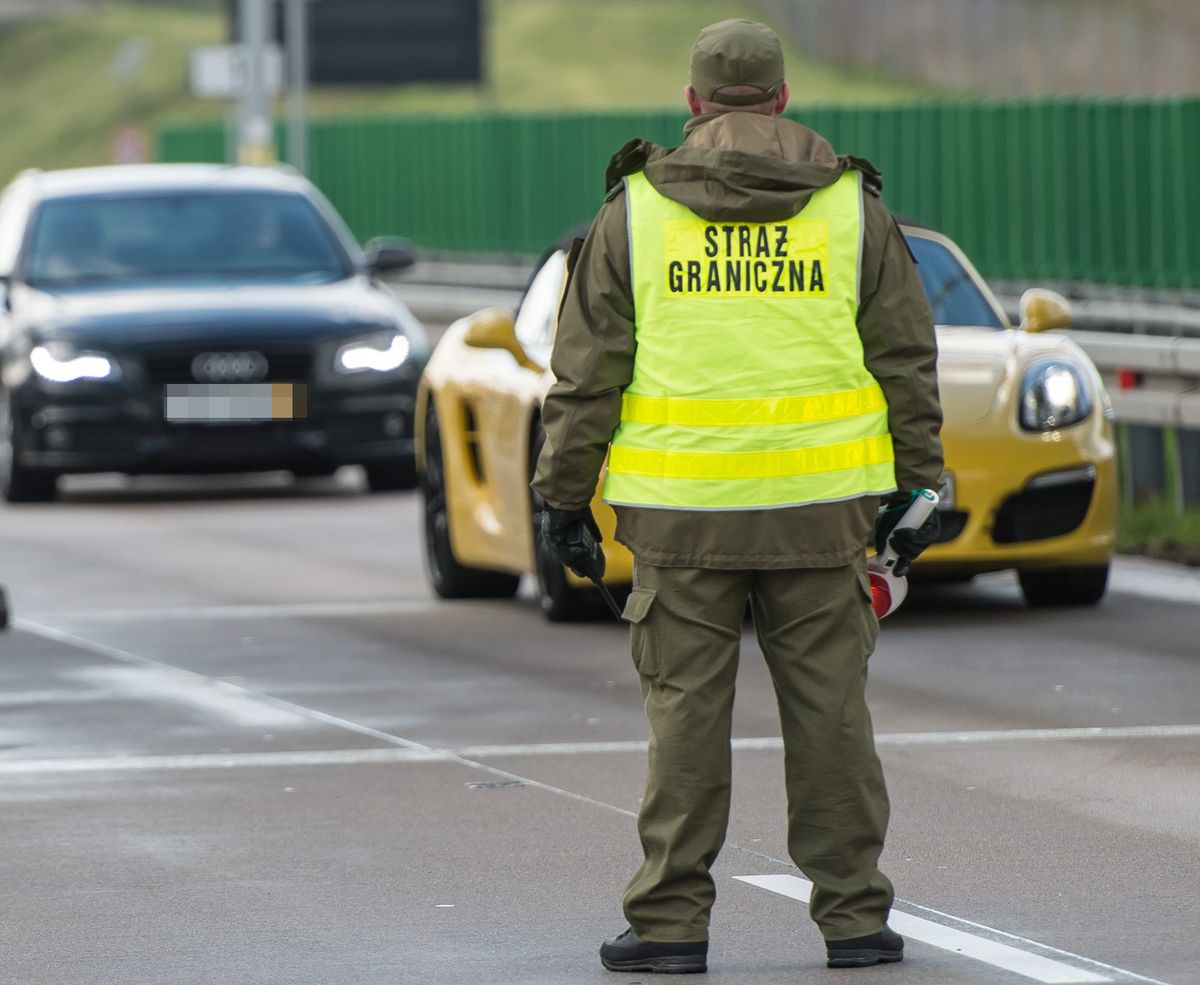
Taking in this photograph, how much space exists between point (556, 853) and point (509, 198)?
20294 mm

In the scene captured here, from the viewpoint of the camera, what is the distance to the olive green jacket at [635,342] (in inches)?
234

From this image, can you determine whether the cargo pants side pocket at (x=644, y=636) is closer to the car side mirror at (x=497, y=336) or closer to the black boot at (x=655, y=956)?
the black boot at (x=655, y=956)

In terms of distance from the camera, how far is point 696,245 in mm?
5965

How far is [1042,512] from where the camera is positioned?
37.6 ft

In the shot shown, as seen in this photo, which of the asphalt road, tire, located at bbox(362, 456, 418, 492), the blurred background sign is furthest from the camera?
the blurred background sign

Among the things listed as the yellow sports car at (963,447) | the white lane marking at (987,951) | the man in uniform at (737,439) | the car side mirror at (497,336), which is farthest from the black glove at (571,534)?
the car side mirror at (497,336)

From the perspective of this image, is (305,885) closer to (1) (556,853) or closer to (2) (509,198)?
(1) (556,853)

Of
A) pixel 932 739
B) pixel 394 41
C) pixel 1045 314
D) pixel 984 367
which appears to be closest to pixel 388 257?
pixel 1045 314

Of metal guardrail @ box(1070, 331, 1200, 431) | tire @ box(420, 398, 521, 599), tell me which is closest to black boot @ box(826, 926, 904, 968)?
tire @ box(420, 398, 521, 599)

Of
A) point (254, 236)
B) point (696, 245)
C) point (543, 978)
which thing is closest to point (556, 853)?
point (543, 978)

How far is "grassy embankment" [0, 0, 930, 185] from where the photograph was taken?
93.0 metres

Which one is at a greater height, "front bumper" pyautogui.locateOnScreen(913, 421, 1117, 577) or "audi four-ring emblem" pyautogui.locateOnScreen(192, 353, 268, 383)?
"front bumper" pyautogui.locateOnScreen(913, 421, 1117, 577)

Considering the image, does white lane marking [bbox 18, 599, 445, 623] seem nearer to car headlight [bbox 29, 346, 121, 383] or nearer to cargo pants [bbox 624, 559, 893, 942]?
car headlight [bbox 29, 346, 121, 383]

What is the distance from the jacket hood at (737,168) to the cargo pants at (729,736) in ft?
2.17
